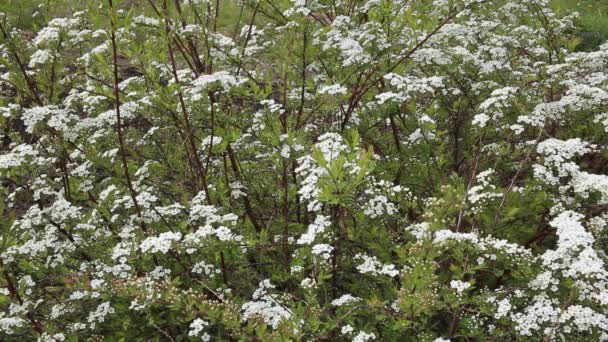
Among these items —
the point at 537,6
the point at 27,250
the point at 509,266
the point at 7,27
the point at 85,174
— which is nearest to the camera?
the point at 509,266

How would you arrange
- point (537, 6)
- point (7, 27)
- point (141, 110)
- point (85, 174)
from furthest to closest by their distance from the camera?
point (537, 6) → point (141, 110) → point (85, 174) → point (7, 27)

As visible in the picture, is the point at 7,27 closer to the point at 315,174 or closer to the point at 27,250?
the point at 27,250

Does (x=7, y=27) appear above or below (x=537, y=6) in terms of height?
above

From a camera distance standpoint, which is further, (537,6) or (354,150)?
(537,6)

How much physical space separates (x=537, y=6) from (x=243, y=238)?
157 inches

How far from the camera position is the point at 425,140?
4.29 m

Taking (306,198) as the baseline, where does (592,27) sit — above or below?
below

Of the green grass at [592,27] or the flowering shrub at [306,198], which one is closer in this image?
the flowering shrub at [306,198]

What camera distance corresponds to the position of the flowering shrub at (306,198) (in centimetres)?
283

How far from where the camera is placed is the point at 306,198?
10.2 ft

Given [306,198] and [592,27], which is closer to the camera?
[306,198]

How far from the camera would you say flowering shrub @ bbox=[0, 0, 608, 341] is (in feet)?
9.29

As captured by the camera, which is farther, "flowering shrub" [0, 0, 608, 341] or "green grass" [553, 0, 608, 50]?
"green grass" [553, 0, 608, 50]

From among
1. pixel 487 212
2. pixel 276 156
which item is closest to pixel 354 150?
pixel 276 156
